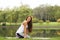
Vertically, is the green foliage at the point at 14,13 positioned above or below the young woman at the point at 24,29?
above

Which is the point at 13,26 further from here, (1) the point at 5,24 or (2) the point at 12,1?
(2) the point at 12,1

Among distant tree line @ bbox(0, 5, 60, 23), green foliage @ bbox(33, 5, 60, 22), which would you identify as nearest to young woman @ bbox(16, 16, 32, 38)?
distant tree line @ bbox(0, 5, 60, 23)

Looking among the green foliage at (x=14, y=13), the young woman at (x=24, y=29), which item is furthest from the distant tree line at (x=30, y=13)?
the young woman at (x=24, y=29)

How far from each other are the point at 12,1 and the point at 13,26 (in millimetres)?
892

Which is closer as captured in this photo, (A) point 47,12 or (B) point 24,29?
(B) point 24,29

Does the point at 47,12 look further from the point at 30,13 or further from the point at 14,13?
the point at 14,13

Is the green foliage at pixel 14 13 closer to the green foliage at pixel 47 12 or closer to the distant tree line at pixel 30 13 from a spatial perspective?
the distant tree line at pixel 30 13

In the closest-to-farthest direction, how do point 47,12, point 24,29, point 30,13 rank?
1. point 24,29
2. point 30,13
3. point 47,12

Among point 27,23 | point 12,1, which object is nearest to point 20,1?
point 12,1

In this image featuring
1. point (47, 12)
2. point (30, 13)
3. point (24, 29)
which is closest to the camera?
point (24, 29)

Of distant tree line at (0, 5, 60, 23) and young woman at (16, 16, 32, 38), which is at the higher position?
distant tree line at (0, 5, 60, 23)

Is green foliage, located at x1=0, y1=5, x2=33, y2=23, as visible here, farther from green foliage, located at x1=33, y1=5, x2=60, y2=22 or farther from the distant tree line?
green foliage, located at x1=33, y1=5, x2=60, y2=22

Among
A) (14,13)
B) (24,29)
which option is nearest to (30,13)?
(14,13)

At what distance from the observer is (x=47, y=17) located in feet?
25.5
